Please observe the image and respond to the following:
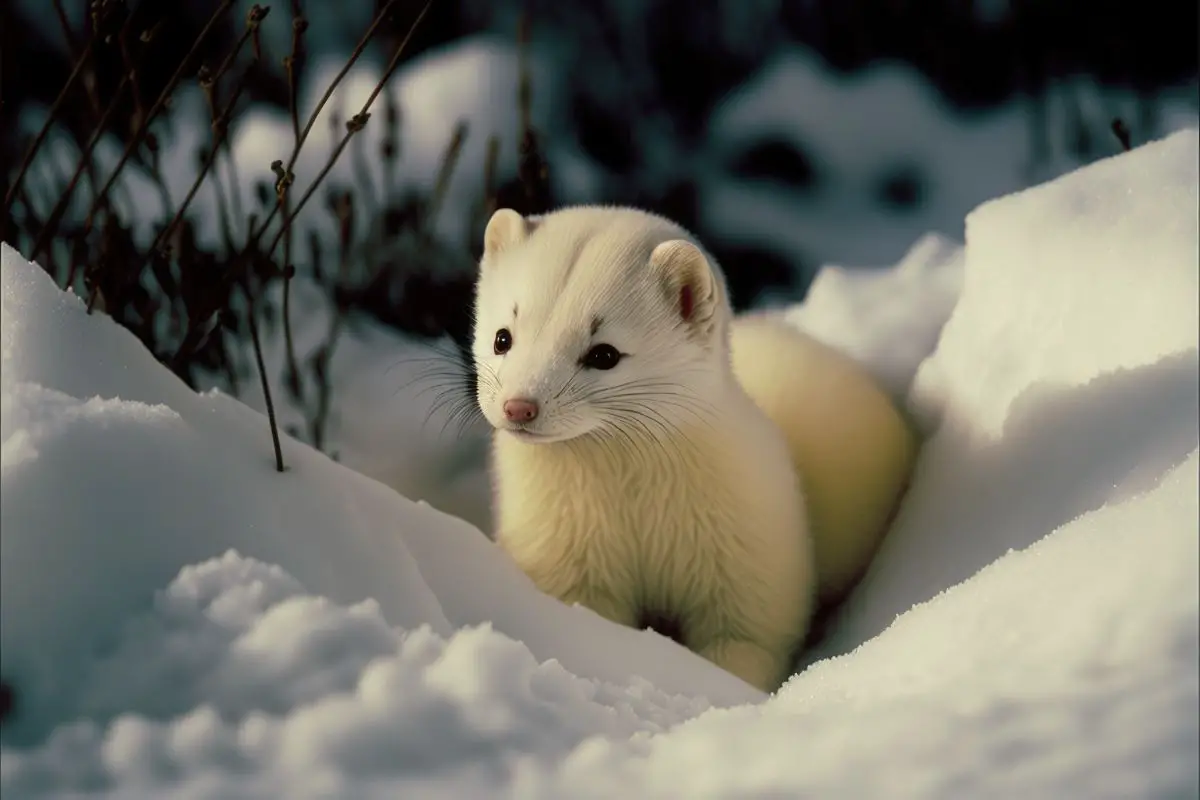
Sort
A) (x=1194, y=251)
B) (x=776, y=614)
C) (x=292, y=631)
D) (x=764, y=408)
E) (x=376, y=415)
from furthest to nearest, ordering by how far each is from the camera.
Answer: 1. (x=376, y=415)
2. (x=764, y=408)
3. (x=776, y=614)
4. (x=1194, y=251)
5. (x=292, y=631)

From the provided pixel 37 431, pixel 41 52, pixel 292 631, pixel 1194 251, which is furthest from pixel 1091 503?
pixel 41 52

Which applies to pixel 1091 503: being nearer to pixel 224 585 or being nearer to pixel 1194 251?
pixel 1194 251

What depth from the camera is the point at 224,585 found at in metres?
1.46

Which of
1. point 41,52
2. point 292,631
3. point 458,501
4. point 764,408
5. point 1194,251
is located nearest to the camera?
point 292,631

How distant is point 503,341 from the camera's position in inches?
97.7

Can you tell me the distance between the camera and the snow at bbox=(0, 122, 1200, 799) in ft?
3.92

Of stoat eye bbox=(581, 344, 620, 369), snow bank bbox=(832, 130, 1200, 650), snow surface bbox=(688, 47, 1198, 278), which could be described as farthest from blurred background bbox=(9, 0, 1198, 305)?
stoat eye bbox=(581, 344, 620, 369)

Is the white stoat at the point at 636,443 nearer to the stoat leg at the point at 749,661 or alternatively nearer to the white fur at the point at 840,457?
the stoat leg at the point at 749,661

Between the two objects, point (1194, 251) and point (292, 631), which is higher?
point (1194, 251)

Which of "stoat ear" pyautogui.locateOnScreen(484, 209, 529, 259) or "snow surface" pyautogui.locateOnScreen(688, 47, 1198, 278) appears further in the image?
"snow surface" pyautogui.locateOnScreen(688, 47, 1198, 278)

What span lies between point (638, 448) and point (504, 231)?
1.68 ft

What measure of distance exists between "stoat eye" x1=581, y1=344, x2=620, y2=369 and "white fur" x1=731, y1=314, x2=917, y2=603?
2.63 feet

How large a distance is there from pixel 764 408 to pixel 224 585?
1898 mm

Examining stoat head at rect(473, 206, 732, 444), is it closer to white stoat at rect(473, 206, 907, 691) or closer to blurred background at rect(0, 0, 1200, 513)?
white stoat at rect(473, 206, 907, 691)
